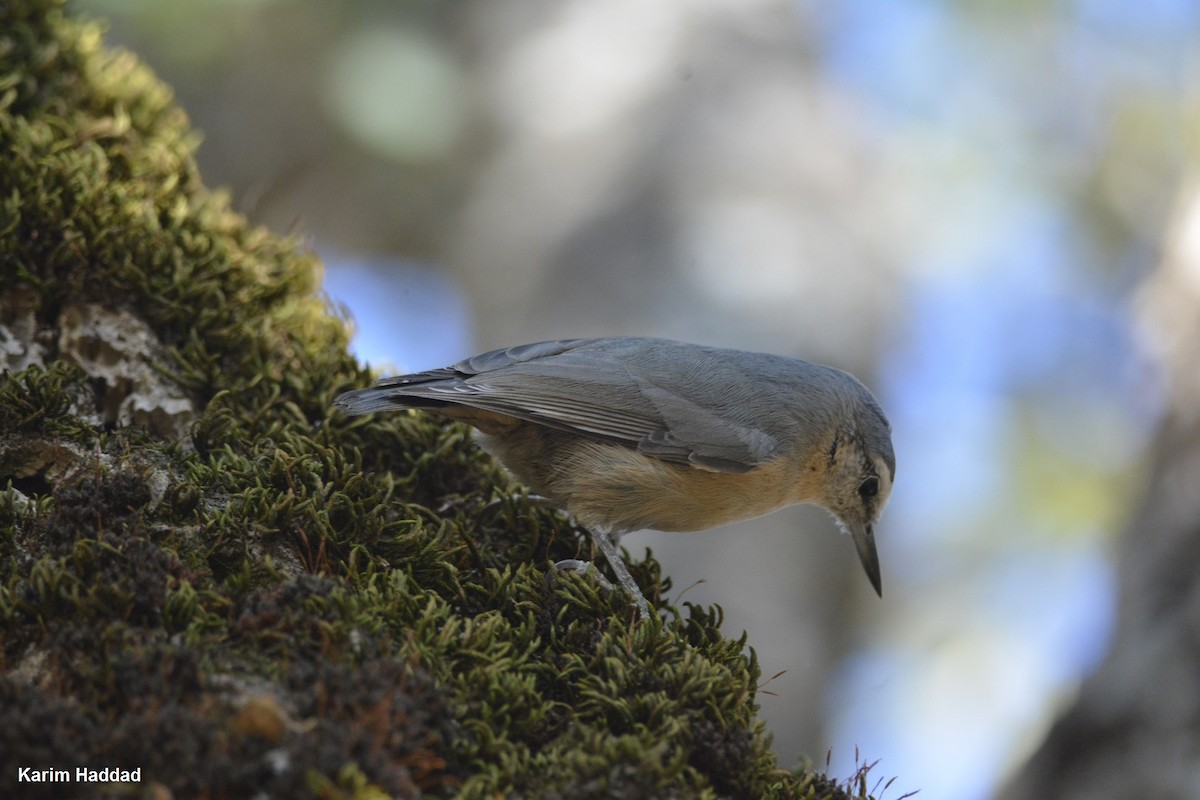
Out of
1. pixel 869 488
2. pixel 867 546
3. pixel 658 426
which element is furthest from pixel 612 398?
pixel 867 546

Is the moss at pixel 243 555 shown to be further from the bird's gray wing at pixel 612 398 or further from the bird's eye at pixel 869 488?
the bird's eye at pixel 869 488

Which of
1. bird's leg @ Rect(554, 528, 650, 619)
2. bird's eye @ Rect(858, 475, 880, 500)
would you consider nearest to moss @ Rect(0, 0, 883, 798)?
bird's leg @ Rect(554, 528, 650, 619)

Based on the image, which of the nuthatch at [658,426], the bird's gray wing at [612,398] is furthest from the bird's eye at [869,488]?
the bird's gray wing at [612,398]

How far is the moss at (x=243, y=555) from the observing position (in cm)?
205

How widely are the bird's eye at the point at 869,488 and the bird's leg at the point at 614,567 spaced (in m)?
1.31

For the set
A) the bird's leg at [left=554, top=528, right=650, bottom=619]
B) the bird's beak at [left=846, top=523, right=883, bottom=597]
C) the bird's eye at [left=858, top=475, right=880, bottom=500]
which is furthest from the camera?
the bird's beak at [left=846, top=523, right=883, bottom=597]

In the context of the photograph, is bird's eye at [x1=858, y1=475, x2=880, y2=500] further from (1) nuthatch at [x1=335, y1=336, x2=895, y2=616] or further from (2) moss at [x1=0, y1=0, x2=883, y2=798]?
(2) moss at [x1=0, y1=0, x2=883, y2=798]

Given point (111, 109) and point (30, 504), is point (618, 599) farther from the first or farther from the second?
point (111, 109)

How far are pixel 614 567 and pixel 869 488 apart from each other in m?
1.56

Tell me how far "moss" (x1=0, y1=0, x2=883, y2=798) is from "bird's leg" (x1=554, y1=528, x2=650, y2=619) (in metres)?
0.09

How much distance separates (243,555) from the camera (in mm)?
2602

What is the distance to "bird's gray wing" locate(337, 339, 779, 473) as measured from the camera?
3559 millimetres

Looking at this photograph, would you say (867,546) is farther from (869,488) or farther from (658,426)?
(658,426)

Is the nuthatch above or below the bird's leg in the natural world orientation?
above
